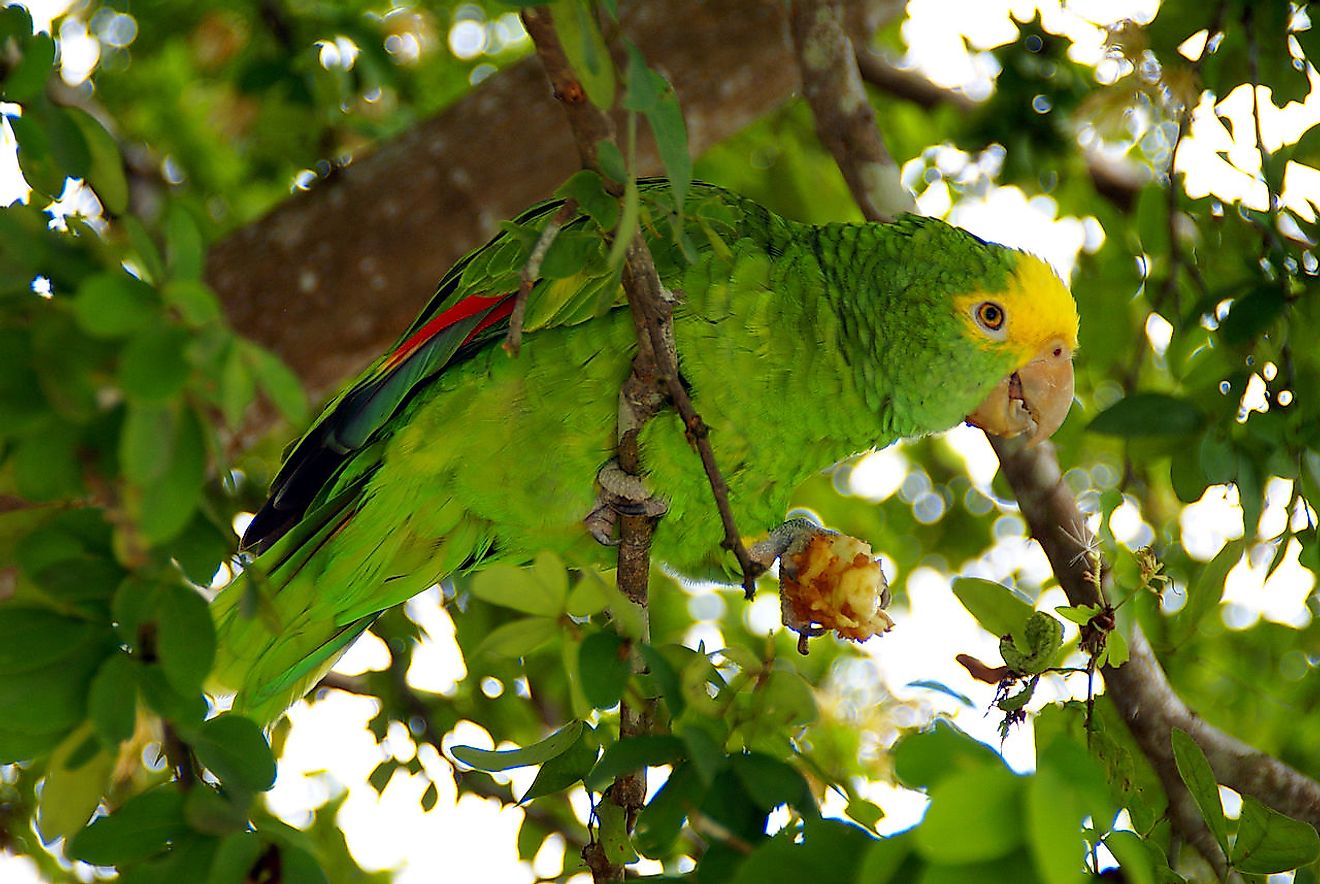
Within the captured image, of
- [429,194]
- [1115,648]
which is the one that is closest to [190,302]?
[1115,648]

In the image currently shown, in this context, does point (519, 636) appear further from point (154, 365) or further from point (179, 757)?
point (154, 365)

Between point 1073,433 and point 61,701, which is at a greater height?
point 61,701

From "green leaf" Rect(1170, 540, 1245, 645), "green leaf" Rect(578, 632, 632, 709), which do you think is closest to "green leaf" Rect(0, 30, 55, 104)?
"green leaf" Rect(578, 632, 632, 709)

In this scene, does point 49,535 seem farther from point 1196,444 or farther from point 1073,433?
point 1073,433

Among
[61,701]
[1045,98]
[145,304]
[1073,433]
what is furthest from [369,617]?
[1045,98]

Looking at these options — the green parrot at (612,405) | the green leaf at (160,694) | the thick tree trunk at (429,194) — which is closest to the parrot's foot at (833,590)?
the green parrot at (612,405)

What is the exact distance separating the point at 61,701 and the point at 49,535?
0.12 meters

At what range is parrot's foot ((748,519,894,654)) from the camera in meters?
1.44

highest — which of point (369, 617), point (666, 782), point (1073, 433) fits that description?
point (666, 782)

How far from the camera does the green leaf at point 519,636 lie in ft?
2.95

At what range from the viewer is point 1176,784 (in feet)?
4.92

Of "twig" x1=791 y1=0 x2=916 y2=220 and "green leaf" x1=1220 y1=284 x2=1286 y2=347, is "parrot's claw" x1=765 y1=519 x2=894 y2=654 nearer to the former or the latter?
"green leaf" x1=1220 y1=284 x2=1286 y2=347

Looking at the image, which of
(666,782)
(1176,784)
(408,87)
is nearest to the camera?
(666,782)

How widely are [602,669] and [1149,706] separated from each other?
102 centimetres
